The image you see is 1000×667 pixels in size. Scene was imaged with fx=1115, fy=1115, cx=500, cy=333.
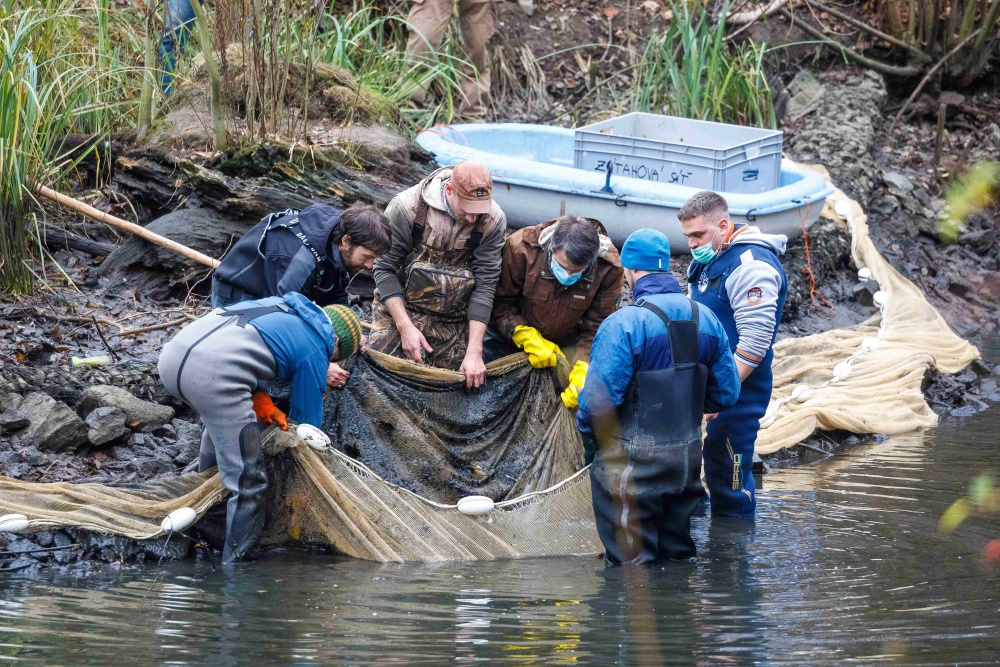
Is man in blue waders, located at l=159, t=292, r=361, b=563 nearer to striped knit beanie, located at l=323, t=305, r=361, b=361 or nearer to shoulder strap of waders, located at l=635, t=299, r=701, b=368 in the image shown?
striped knit beanie, located at l=323, t=305, r=361, b=361

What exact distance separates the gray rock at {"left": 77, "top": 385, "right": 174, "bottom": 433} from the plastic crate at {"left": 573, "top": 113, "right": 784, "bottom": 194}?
4088mm

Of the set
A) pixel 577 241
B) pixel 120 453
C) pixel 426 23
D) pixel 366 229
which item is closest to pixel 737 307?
pixel 577 241

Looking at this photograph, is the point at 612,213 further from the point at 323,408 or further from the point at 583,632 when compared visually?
the point at 583,632

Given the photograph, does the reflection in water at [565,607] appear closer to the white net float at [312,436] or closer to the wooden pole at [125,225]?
the white net float at [312,436]

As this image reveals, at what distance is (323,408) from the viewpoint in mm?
5340

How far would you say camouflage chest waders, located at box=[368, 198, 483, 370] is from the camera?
569 centimetres

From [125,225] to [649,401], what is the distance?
409 centimetres

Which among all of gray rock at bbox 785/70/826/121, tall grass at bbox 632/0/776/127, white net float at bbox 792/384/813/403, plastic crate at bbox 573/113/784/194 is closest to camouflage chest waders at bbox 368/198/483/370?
white net float at bbox 792/384/813/403

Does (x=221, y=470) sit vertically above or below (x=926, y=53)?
below

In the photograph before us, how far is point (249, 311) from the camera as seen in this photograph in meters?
4.66

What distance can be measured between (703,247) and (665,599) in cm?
172

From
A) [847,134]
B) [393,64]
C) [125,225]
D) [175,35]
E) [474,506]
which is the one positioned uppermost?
[393,64]

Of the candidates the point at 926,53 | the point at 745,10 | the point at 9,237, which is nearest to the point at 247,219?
the point at 9,237

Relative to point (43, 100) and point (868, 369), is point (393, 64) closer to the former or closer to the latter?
point (43, 100)
